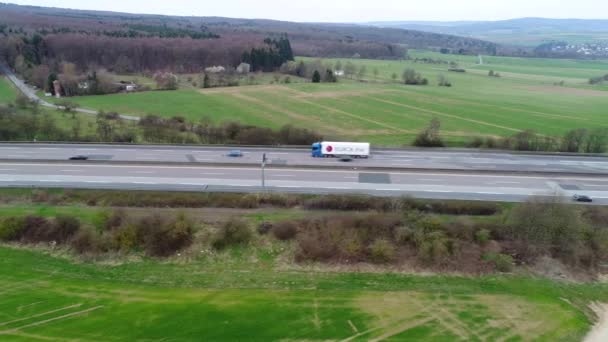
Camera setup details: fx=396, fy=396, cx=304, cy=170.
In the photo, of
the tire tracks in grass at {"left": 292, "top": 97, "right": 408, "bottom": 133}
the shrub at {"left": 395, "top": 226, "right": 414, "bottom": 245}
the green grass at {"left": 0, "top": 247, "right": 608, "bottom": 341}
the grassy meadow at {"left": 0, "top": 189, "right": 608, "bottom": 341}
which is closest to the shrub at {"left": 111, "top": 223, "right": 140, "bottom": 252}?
the grassy meadow at {"left": 0, "top": 189, "right": 608, "bottom": 341}

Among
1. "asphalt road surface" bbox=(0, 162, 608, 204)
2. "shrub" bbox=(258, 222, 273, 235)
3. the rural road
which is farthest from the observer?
the rural road

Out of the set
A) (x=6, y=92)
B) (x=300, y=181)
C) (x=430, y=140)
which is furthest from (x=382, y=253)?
(x=6, y=92)

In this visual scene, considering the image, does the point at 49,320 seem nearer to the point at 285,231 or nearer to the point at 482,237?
the point at 285,231

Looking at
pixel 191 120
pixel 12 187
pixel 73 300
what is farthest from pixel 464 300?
pixel 191 120

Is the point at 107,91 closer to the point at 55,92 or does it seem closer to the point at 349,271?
the point at 55,92

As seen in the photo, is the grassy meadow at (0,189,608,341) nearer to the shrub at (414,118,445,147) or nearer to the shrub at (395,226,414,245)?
the shrub at (395,226,414,245)

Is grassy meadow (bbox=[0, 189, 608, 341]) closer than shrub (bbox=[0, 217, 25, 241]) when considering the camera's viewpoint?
Yes
